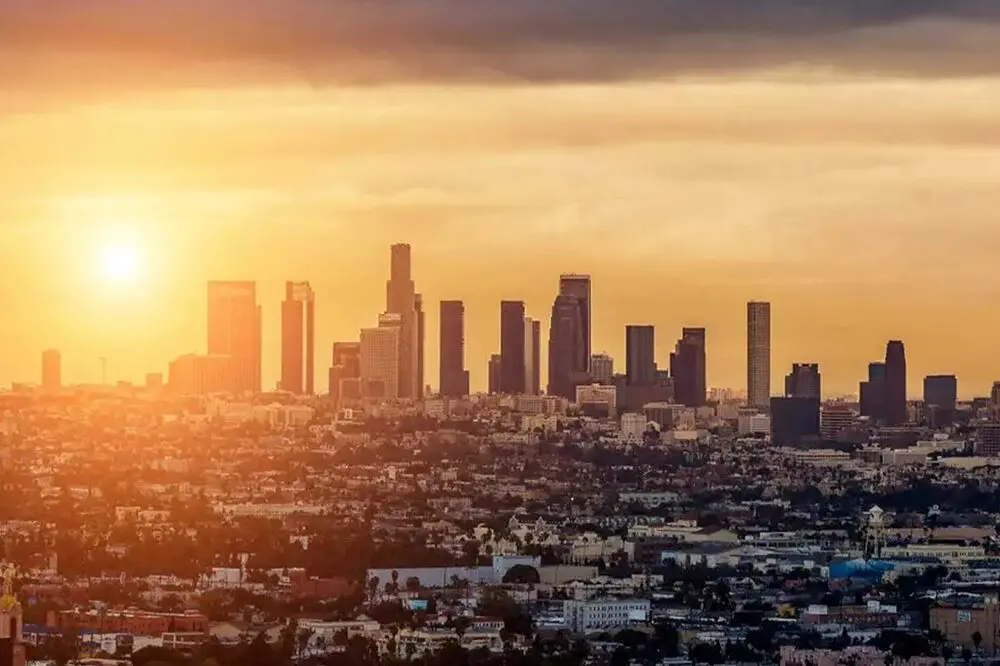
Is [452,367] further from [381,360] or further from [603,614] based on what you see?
[603,614]

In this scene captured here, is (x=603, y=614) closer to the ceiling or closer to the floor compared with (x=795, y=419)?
closer to the floor

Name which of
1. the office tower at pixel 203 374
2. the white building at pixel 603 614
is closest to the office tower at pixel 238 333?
the office tower at pixel 203 374

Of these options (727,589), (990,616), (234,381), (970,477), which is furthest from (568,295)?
(990,616)

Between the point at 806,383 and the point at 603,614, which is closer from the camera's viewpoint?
the point at 603,614

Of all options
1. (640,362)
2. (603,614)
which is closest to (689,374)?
(640,362)

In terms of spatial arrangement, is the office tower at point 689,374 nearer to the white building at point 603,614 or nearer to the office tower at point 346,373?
the office tower at point 346,373

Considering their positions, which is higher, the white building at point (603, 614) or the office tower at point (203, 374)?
the office tower at point (203, 374)

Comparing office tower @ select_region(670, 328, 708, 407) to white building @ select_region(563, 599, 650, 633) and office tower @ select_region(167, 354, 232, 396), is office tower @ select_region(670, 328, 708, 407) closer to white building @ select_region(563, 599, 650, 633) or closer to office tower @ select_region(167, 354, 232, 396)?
office tower @ select_region(167, 354, 232, 396)
